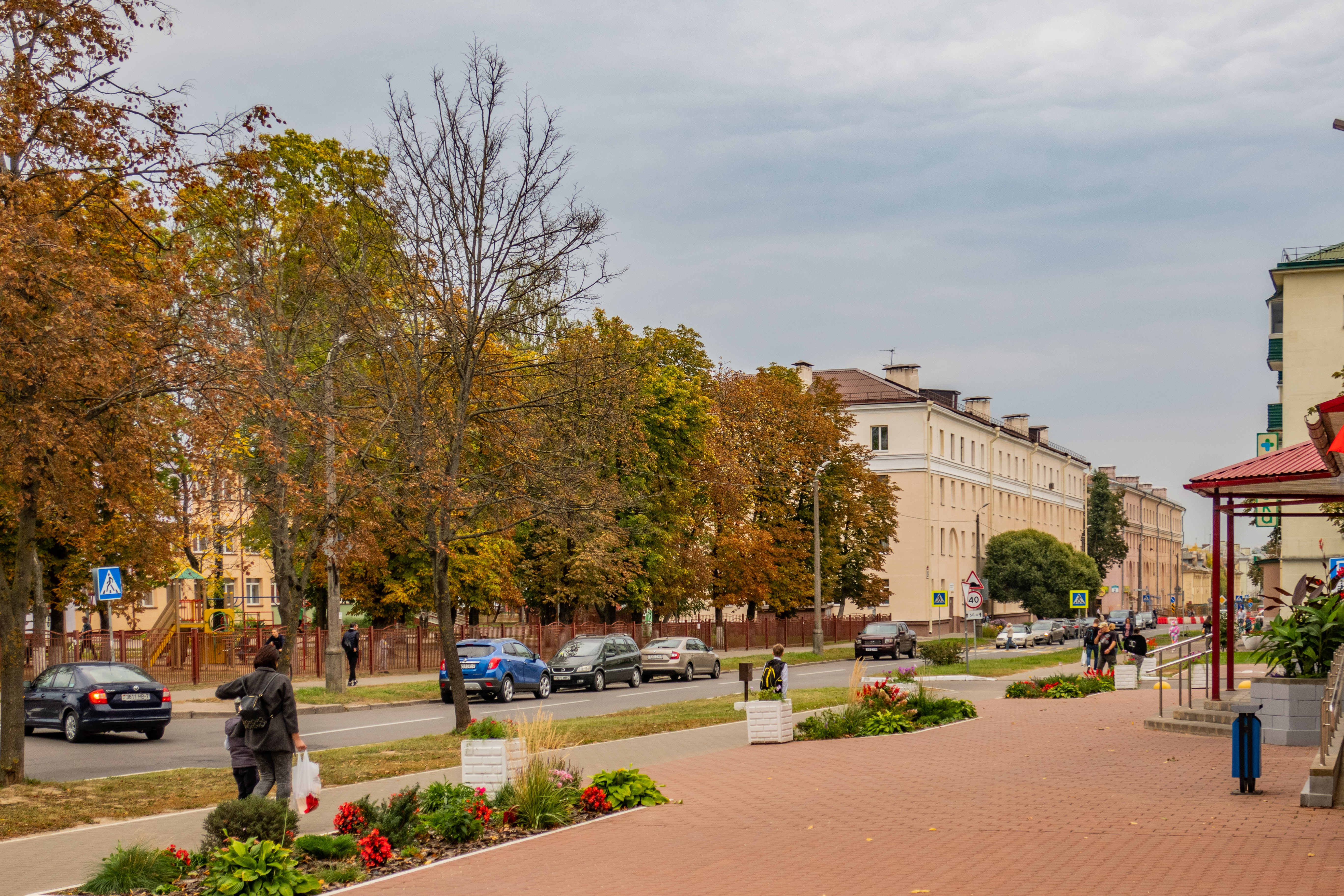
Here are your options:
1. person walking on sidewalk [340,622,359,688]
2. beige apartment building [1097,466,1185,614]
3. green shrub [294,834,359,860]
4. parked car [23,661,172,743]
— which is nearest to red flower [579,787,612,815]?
green shrub [294,834,359,860]

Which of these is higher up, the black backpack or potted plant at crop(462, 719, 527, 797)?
the black backpack

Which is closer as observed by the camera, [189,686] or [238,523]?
[238,523]

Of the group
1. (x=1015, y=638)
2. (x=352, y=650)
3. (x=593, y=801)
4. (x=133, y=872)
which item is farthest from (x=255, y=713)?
(x=1015, y=638)

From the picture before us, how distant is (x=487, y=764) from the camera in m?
12.5

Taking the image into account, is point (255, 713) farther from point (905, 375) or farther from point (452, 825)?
point (905, 375)

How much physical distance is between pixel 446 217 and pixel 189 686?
1933 centimetres

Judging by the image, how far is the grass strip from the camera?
12586 mm

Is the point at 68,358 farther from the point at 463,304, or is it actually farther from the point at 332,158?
the point at 332,158

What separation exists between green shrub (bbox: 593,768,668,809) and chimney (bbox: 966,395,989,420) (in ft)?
277

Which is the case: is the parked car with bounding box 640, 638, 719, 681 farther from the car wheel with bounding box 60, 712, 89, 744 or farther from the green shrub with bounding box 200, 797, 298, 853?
the green shrub with bounding box 200, 797, 298, 853

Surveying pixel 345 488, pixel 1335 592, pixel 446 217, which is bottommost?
pixel 1335 592

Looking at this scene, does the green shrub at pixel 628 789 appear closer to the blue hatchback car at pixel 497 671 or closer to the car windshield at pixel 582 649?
the blue hatchback car at pixel 497 671

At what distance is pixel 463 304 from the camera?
2092 centimetres

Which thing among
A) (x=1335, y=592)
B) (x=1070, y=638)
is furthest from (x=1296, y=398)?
(x=1335, y=592)
